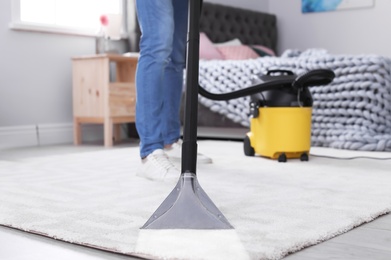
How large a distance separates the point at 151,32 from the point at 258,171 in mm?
631

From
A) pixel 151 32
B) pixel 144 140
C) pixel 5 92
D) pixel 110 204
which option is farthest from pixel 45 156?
pixel 110 204

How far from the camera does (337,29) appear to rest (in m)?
4.94

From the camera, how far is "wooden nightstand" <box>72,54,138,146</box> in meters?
3.15

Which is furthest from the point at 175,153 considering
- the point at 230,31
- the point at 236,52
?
the point at 230,31

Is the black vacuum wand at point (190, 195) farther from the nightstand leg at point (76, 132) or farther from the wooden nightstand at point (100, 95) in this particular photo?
the nightstand leg at point (76, 132)

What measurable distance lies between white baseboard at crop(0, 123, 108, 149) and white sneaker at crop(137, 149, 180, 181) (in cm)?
142

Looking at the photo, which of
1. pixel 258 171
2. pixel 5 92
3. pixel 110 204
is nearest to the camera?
pixel 110 204

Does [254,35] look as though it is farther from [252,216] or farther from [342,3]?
[252,216]

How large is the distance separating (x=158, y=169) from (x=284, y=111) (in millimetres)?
764

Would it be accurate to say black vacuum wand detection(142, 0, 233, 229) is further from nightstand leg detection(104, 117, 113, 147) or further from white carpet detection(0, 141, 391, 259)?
nightstand leg detection(104, 117, 113, 147)

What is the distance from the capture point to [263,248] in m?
1.01

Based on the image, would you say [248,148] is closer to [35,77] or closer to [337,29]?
[35,77]

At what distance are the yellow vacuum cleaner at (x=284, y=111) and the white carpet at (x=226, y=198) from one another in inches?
3.6

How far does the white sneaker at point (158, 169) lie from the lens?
5.83 ft
